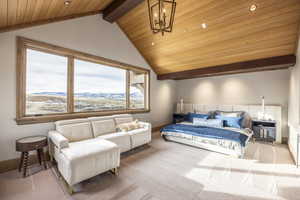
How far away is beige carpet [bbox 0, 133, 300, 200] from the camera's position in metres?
1.99

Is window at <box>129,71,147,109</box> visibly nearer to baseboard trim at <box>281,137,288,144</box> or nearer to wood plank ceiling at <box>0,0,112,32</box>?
wood plank ceiling at <box>0,0,112,32</box>

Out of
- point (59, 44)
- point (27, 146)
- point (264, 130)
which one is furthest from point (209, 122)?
point (59, 44)

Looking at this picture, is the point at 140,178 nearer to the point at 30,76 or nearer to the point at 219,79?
the point at 30,76

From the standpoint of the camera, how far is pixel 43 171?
2.62m

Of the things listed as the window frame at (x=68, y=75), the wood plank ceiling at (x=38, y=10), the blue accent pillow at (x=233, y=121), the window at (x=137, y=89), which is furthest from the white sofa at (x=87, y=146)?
the blue accent pillow at (x=233, y=121)

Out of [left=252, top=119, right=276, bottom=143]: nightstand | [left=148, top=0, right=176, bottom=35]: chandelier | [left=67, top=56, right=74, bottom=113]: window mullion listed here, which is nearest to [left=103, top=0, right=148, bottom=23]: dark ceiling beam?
[left=148, top=0, right=176, bottom=35]: chandelier

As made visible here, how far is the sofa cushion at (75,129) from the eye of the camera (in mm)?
2955

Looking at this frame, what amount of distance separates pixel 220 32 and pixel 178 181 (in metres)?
3.61

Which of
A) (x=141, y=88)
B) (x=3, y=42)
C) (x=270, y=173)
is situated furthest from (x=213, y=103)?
(x=3, y=42)

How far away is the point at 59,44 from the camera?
126 inches

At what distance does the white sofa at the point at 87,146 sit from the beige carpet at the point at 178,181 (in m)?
0.25

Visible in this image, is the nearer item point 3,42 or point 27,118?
point 3,42

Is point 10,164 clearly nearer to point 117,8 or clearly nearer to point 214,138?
point 117,8

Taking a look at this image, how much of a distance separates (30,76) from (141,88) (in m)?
3.50
